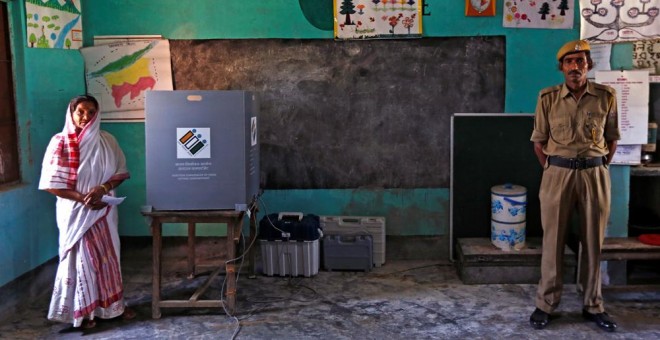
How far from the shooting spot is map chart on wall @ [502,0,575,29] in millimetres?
5426

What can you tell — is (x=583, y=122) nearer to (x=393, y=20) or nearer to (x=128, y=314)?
(x=393, y=20)

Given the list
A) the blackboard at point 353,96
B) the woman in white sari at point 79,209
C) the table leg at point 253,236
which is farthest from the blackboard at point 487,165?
the woman in white sari at point 79,209

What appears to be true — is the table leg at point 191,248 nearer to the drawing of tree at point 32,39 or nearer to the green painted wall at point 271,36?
the green painted wall at point 271,36

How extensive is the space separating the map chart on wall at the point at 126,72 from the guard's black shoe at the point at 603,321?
3775mm

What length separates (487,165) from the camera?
5.64 metres

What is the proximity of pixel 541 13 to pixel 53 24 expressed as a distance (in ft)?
12.9

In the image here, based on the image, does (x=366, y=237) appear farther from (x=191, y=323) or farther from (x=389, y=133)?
(x=191, y=323)

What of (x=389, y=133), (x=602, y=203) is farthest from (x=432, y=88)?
(x=602, y=203)

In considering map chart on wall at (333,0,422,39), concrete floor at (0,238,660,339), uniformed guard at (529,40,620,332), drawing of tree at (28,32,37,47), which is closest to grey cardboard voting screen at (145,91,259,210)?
concrete floor at (0,238,660,339)

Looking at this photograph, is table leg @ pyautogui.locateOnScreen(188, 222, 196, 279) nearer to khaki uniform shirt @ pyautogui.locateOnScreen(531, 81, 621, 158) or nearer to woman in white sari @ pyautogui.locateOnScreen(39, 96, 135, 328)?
woman in white sari @ pyautogui.locateOnScreen(39, 96, 135, 328)

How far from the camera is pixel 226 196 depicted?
4.31 meters

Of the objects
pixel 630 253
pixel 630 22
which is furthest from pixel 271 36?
pixel 630 253

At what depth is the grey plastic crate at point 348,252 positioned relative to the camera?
539 cm

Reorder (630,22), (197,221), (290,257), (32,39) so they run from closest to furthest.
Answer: (197,221) → (32,39) → (630,22) → (290,257)
